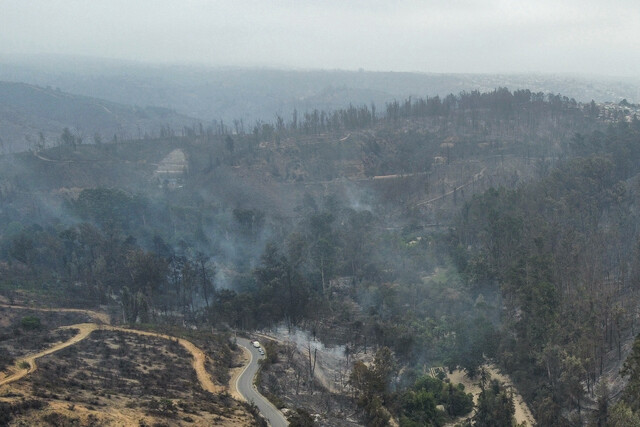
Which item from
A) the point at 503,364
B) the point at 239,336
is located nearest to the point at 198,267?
the point at 239,336

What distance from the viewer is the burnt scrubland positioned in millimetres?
41337

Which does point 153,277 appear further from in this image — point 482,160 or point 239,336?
point 482,160

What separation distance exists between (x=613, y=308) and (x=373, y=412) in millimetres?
21642

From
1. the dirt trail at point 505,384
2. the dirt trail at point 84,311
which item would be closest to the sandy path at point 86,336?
the dirt trail at point 84,311

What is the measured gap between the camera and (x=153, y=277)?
6106 cm

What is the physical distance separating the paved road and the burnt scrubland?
38.7 inches

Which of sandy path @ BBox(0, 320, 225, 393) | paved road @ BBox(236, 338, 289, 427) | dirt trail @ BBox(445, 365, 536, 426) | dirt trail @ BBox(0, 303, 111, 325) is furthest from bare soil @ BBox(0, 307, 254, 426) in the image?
dirt trail @ BBox(445, 365, 536, 426)

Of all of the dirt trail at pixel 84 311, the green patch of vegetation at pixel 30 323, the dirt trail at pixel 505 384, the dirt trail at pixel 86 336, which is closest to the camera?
the dirt trail at pixel 86 336

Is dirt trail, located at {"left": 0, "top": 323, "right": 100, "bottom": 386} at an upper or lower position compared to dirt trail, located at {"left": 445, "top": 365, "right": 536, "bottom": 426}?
upper

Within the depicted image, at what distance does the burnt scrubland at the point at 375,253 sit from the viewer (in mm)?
41337

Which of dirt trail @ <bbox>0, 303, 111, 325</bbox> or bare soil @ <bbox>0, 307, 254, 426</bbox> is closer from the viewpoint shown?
bare soil @ <bbox>0, 307, 254, 426</bbox>

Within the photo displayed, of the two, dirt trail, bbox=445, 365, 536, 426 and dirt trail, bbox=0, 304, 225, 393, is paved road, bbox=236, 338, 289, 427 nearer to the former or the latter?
dirt trail, bbox=0, 304, 225, 393

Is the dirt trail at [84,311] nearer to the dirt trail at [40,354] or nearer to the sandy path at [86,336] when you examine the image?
the dirt trail at [40,354]

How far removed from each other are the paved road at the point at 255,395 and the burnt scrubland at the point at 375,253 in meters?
0.98
